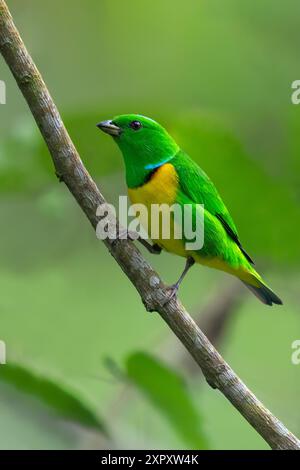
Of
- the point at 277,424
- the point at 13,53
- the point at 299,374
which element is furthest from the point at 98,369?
the point at 13,53

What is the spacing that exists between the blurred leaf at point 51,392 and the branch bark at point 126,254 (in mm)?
476

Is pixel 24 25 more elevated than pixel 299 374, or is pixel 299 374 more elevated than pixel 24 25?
pixel 24 25

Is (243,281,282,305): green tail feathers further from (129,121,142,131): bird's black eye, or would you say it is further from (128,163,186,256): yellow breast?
(129,121,142,131): bird's black eye

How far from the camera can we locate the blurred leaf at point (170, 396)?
3.04 meters

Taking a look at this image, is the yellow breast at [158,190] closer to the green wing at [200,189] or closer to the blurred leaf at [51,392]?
the green wing at [200,189]

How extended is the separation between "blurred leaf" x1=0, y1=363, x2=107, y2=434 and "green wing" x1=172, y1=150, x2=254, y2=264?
3.22 ft

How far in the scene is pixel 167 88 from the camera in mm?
5793

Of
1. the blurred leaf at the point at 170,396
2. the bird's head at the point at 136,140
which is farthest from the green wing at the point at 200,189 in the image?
the blurred leaf at the point at 170,396

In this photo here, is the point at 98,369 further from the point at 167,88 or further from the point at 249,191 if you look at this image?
the point at 167,88

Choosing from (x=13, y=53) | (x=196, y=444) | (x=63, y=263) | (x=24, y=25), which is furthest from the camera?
(x=24, y=25)

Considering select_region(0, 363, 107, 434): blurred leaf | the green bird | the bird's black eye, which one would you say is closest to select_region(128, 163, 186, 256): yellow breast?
the green bird

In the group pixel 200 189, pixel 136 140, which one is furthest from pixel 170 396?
pixel 136 140

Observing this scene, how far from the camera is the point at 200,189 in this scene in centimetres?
→ 354

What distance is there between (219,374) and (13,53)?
1.19 m
